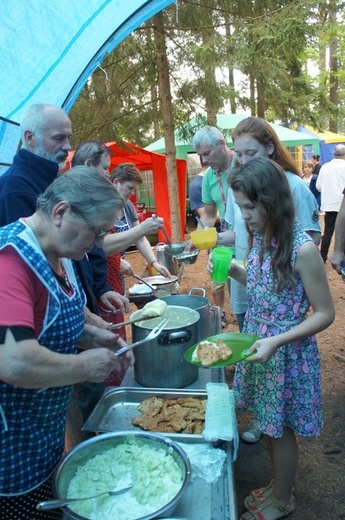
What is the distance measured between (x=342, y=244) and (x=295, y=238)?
5.52 feet

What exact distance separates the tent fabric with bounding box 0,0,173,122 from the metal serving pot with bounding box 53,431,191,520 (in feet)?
5.67

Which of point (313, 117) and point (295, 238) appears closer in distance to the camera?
point (295, 238)

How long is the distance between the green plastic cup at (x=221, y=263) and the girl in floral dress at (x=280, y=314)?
4.2 inches

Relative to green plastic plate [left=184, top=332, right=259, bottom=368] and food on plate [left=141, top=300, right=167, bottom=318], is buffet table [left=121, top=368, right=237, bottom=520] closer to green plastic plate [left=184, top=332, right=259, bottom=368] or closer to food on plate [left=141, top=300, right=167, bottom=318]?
green plastic plate [left=184, top=332, right=259, bottom=368]

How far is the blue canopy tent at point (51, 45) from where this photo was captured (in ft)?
6.51

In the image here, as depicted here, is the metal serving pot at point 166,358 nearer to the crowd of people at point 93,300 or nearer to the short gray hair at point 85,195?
the crowd of people at point 93,300

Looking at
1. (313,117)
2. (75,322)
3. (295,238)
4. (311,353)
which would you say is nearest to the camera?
(75,322)

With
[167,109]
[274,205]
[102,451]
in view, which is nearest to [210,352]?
[102,451]

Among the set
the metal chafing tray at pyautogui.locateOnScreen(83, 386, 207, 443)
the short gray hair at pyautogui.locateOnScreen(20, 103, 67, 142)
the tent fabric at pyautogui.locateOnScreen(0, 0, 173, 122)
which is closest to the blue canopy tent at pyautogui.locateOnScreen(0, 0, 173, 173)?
the tent fabric at pyautogui.locateOnScreen(0, 0, 173, 122)

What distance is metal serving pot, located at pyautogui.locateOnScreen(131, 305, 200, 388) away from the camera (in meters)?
1.64

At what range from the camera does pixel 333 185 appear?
7066 millimetres

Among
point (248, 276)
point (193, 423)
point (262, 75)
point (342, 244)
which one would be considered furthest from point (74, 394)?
point (262, 75)

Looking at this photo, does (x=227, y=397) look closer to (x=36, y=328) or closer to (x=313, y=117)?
(x=36, y=328)

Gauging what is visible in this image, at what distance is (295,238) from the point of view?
1.63 m
